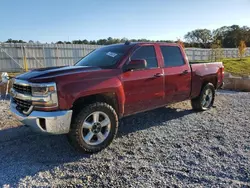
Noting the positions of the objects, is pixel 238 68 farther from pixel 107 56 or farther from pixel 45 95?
pixel 45 95

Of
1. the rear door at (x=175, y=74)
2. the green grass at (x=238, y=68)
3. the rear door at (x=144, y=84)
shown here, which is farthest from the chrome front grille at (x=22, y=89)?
the green grass at (x=238, y=68)

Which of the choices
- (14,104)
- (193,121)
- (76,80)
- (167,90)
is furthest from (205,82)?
(14,104)

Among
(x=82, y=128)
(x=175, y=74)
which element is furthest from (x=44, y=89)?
(x=175, y=74)

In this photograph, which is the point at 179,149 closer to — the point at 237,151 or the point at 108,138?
the point at 237,151

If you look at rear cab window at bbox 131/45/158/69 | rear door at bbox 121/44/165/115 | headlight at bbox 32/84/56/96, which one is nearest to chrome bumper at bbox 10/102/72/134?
headlight at bbox 32/84/56/96

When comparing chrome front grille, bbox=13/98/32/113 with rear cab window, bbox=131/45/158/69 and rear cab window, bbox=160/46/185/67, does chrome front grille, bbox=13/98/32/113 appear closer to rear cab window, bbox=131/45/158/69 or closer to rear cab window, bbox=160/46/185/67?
rear cab window, bbox=131/45/158/69

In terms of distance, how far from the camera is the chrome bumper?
3.22 m

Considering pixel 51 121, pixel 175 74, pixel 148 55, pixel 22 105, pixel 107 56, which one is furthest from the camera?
pixel 175 74

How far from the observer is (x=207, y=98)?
6398 mm

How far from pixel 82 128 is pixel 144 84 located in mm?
1545

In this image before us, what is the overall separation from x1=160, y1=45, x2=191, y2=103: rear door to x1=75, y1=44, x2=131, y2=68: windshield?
101cm

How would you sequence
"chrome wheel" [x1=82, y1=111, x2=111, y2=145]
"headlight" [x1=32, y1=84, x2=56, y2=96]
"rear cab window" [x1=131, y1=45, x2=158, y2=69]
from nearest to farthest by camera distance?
"headlight" [x1=32, y1=84, x2=56, y2=96], "chrome wheel" [x1=82, y1=111, x2=111, y2=145], "rear cab window" [x1=131, y1=45, x2=158, y2=69]

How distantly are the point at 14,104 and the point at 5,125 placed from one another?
58.7 inches

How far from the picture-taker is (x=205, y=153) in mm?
3637
